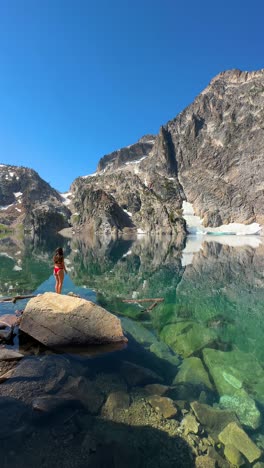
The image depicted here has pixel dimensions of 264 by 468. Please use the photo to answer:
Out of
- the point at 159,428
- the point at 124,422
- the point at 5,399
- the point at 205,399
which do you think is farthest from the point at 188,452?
the point at 5,399

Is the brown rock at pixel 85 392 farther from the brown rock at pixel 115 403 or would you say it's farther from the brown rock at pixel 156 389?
the brown rock at pixel 156 389

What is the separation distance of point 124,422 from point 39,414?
9.74 ft

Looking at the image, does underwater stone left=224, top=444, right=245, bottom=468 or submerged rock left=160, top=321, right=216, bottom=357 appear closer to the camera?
underwater stone left=224, top=444, right=245, bottom=468

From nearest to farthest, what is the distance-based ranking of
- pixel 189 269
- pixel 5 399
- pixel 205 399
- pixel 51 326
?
1. pixel 5 399
2. pixel 205 399
3. pixel 51 326
4. pixel 189 269

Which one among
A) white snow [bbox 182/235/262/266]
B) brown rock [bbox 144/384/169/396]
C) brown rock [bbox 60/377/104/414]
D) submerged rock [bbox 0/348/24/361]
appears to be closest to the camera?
brown rock [bbox 60/377/104/414]

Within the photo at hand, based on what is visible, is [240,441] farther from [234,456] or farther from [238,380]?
[238,380]

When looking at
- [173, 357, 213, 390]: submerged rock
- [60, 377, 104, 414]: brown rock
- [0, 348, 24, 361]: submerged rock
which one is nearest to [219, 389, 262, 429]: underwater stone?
[173, 357, 213, 390]: submerged rock

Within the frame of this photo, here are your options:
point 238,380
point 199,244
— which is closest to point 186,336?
point 238,380

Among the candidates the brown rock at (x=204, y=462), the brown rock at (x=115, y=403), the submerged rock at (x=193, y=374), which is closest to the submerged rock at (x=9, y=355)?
the brown rock at (x=115, y=403)

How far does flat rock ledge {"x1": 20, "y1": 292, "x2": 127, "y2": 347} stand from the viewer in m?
15.1

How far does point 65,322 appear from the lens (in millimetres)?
15156

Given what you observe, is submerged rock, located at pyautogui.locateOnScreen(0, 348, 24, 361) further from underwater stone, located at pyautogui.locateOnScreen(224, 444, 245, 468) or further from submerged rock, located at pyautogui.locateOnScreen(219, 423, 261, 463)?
underwater stone, located at pyautogui.locateOnScreen(224, 444, 245, 468)

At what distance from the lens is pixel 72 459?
8156mm

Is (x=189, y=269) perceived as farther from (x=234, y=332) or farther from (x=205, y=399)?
(x=205, y=399)
